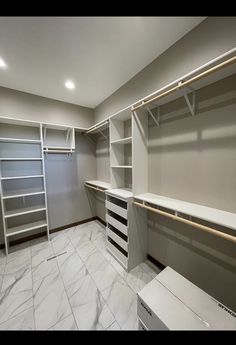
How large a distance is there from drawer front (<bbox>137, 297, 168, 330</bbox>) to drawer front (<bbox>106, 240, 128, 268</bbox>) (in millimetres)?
741

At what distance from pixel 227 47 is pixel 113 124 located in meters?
1.46

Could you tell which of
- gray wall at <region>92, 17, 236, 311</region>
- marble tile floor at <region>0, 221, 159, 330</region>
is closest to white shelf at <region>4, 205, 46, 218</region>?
marble tile floor at <region>0, 221, 159, 330</region>

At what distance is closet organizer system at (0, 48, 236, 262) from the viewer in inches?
53.4

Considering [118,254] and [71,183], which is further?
Result: [71,183]

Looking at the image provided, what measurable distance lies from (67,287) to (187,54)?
2.85 meters

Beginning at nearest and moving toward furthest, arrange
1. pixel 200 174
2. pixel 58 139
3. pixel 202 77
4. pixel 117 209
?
1. pixel 202 77
2. pixel 200 174
3. pixel 117 209
4. pixel 58 139

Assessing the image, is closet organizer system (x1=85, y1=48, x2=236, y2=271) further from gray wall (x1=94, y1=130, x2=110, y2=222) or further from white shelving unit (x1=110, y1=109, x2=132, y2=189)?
gray wall (x1=94, y1=130, x2=110, y2=222)

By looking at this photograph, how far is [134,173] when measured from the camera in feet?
5.82

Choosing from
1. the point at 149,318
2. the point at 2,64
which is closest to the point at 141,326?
the point at 149,318

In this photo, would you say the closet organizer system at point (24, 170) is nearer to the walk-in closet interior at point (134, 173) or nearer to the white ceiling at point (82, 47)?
the walk-in closet interior at point (134, 173)

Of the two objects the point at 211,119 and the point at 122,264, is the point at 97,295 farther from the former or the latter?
the point at 211,119

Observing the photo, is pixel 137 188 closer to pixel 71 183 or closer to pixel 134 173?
pixel 134 173

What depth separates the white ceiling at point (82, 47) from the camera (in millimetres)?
1234

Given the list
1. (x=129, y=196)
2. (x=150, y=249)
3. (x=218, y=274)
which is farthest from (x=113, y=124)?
(x=218, y=274)
